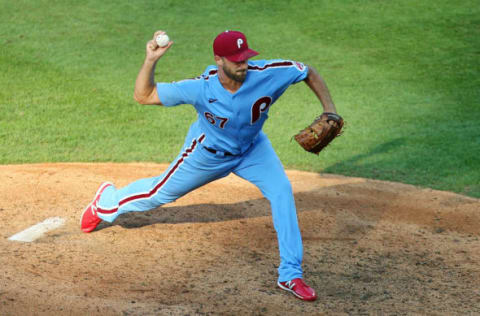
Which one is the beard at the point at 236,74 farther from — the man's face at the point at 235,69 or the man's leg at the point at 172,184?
the man's leg at the point at 172,184

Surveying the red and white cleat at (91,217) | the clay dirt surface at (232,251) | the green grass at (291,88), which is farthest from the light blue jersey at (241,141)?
the green grass at (291,88)

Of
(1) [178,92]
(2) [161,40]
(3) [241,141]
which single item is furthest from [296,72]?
(2) [161,40]

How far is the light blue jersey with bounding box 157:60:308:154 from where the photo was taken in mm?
4562

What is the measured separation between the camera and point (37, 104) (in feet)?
29.1

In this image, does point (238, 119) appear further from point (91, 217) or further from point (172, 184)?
point (91, 217)

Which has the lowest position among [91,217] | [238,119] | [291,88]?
[91,217]

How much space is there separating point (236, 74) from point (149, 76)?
577mm

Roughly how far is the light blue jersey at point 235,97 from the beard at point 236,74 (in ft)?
0.19

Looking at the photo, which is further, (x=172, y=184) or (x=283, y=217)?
(x=172, y=184)

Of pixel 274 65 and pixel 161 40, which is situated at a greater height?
pixel 161 40

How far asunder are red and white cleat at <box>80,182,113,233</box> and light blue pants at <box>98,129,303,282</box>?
0.13 metres

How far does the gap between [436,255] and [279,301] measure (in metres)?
1.55

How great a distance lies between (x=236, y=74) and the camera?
177 inches

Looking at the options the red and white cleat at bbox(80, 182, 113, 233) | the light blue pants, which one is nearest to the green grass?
the red and white cleat at bbox(80, 182, 113, 233)
